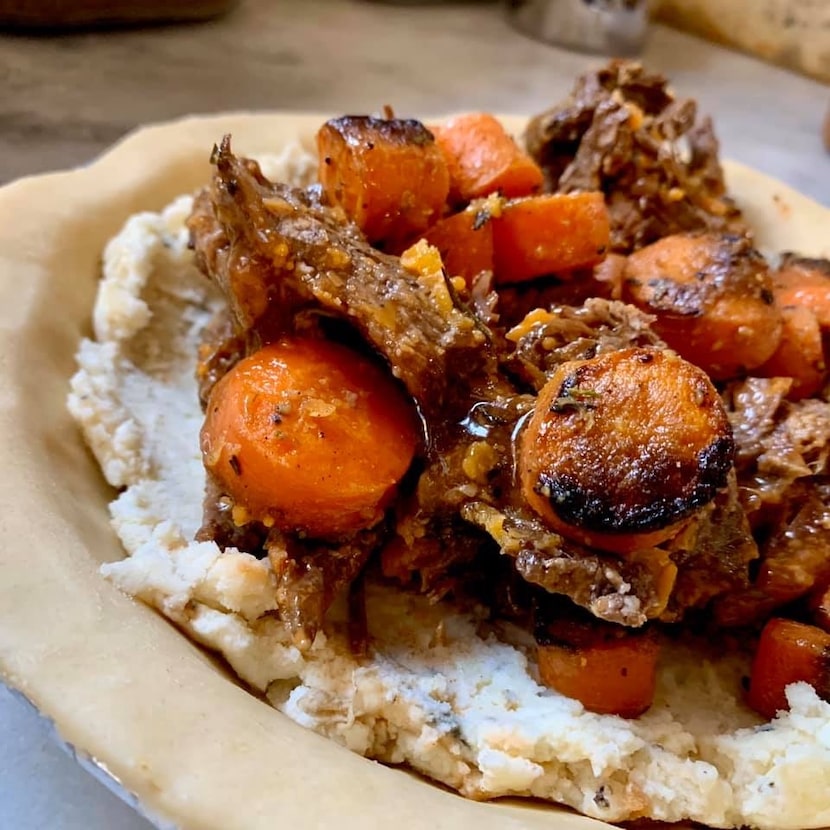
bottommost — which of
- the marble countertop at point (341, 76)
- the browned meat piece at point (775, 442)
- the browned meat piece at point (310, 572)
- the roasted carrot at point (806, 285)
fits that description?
the marble countertop at point (341, 76)

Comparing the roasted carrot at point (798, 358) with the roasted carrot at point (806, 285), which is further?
the roasted carrot at point (806, 285)

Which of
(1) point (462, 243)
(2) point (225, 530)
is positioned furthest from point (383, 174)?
(2) point (225, 530)

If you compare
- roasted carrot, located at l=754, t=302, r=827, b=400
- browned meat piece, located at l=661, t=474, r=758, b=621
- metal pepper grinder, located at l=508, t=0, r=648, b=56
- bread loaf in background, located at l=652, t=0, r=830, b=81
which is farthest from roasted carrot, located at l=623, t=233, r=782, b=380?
bread loaf in background, located at l=652, t=0, r=830, b=81

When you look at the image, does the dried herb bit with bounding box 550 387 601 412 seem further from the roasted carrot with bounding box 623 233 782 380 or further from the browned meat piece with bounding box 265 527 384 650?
the roasted carrot with bounding box 623 233 782 380

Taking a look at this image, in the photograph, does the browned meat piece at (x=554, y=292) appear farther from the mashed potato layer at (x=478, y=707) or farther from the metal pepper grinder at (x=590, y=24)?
the metal pepper grinder at (x=590, y=24)

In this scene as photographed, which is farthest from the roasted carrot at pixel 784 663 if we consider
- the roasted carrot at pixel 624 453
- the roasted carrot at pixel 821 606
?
the roasted carrot at pixel 624 453

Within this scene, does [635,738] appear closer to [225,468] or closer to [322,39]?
[225,468]

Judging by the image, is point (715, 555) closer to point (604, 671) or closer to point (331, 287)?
point (604, 671)
